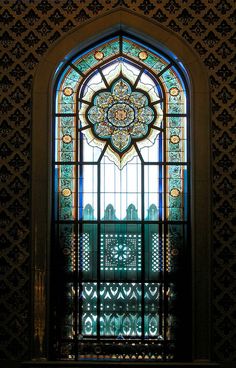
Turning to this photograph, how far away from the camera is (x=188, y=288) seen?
30.4 feet

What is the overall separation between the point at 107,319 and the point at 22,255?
119cm

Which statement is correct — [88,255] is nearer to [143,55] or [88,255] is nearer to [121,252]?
[121,252]

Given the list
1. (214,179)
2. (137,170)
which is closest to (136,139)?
(137,170)

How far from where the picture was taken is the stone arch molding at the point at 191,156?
29.8 feet

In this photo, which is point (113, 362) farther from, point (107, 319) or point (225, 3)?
point (225, 3)

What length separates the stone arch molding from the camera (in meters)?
9.08

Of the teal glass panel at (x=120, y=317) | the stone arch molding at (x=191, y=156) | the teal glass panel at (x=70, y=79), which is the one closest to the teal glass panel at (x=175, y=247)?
the stone arch molding at (x=191, y=156)

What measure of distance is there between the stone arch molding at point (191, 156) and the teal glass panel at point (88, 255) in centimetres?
42

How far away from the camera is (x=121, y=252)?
31.0 ft

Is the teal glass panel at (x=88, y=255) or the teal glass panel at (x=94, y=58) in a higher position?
the teal glass panel at (x=94, y=58)

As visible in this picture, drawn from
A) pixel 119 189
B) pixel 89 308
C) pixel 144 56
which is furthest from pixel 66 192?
pixel 144 56

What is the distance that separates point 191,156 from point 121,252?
134 cm

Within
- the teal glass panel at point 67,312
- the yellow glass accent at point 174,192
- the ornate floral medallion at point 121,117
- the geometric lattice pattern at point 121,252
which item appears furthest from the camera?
the ornate floral medallion at point 121,117

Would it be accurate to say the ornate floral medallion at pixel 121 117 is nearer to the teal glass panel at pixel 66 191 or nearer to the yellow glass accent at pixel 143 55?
the yellow glass accent at pixel 143 55
